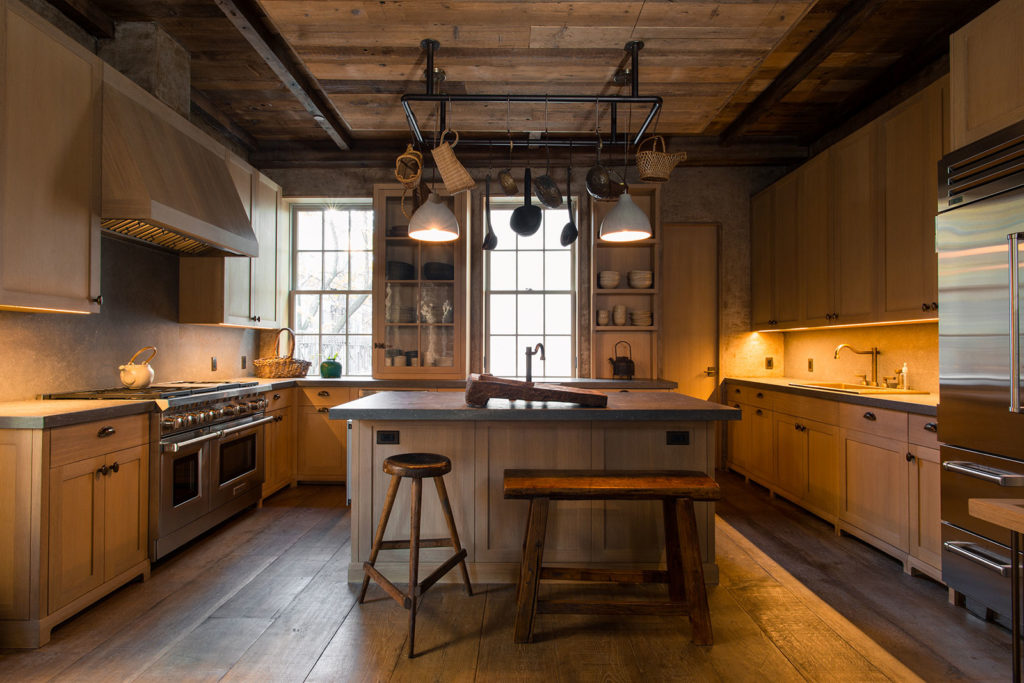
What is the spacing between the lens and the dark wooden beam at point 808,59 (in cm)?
322

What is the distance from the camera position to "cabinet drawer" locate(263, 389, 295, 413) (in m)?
4.34

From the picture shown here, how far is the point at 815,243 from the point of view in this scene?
4457mm

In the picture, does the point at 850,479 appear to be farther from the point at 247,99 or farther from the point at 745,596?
the point at 247,99

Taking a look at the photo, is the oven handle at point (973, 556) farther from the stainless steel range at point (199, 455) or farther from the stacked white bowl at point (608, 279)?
the stainless steel range at point (199, 455)

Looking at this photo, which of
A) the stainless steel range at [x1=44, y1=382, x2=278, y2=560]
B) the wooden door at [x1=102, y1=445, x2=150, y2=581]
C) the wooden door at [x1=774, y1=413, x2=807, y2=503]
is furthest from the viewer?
the wooden door at [x1=774, y1=413, x2=807, y2=503]

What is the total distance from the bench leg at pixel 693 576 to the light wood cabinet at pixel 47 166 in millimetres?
3069

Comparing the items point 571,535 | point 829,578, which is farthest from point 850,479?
point 571,535

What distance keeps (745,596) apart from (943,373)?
140 centimetres

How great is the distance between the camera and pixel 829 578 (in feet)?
9.56

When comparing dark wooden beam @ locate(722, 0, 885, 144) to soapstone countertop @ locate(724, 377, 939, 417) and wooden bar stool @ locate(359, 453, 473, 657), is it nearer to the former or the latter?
soapstone countertop @ locate(724, 377, 939, 417)

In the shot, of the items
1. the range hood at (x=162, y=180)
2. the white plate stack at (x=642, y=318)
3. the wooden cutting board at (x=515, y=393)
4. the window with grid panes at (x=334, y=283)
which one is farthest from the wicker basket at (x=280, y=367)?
the white plate stack at (x=642, y=318)

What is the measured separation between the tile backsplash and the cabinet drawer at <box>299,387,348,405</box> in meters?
4.23

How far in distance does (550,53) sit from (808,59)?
1967 millimetres

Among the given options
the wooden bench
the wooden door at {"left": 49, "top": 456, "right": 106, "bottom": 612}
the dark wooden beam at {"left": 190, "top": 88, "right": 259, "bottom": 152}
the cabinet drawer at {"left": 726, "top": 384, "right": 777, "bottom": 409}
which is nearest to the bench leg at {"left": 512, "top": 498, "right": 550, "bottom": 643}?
the wooden bench
